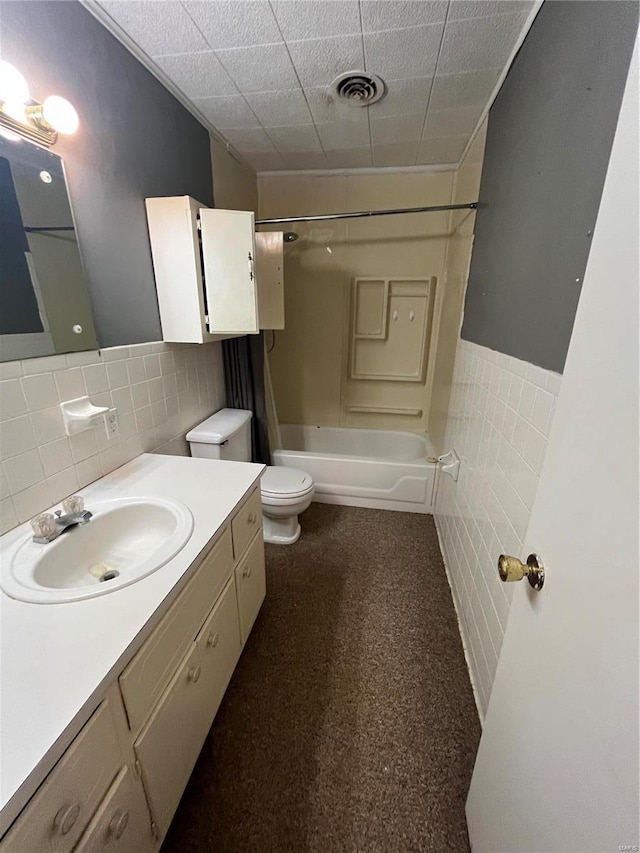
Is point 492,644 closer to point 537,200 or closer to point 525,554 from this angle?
point 525,554

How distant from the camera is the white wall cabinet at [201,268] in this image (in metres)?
1.41

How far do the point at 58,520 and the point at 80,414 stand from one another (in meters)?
0.35

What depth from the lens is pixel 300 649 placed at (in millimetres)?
1401

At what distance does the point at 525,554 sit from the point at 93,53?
2.00 metres

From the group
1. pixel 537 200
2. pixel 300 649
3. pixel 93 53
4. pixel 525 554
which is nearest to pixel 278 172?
pixel 93 53

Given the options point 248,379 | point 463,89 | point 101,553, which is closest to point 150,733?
point 101,553

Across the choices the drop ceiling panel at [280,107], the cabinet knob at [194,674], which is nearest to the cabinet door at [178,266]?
the drop ceiling panel at [280,107]

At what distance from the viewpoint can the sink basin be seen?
744 millimetres

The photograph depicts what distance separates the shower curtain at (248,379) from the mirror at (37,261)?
99cm

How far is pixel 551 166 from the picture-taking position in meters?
0.93

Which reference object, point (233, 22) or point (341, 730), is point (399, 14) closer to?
point (233, 22)

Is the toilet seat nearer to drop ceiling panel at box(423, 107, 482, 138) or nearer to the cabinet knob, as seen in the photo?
the cabinet knob

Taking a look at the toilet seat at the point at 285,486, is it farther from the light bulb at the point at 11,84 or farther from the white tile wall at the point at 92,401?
the light bulb at the point at 11,84

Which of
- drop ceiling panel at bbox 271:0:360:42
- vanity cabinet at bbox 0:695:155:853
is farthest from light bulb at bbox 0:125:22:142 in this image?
vanity cabinet at bbox 0:695:155:853
